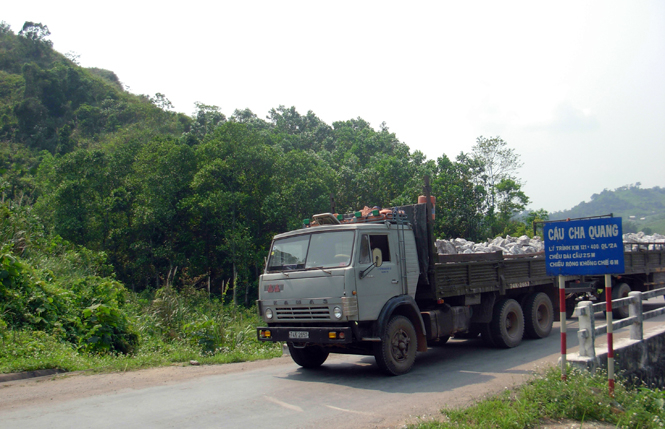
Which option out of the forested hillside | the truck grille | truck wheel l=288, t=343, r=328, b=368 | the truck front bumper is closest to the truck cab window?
the truck grille

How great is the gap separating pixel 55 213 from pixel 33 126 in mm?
29840

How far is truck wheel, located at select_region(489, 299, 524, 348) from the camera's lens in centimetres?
1009

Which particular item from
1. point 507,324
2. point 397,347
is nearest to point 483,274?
point 507,324

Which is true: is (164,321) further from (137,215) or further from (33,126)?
(33,126)

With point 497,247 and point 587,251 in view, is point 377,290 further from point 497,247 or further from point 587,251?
point 497,247

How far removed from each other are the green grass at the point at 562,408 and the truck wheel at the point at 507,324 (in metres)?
3.96

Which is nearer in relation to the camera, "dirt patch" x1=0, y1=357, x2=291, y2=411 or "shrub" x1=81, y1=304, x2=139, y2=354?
"dirt patch" x1=0, y1=357, x2=291, y2=411

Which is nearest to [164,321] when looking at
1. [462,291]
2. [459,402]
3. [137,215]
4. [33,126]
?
[462,291]

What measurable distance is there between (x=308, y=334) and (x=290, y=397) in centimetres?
103

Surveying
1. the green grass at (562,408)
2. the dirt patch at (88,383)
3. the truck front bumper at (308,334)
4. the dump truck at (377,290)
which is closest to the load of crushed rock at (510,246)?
the dump truck at (377,290)

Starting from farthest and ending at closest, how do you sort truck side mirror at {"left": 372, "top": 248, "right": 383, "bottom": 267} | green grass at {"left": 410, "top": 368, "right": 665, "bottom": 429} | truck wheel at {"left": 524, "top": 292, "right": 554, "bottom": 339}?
truck wheel at {"left": 524, "top": 292, "right": 554, "bottom": 339} → truck side mirror at {"left": 372, "top": 248, "right": 383, "bottom": 267} → green grass at {"left": 410, "top": 368, "right": 665, "bottom": 429}

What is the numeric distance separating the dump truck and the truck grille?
0.02m

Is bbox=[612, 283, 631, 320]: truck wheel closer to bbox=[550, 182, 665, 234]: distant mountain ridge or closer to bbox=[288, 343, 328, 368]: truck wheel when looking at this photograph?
bbox=[288, 343, 328, 368]: truck wheel

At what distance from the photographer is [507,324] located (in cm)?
1052
